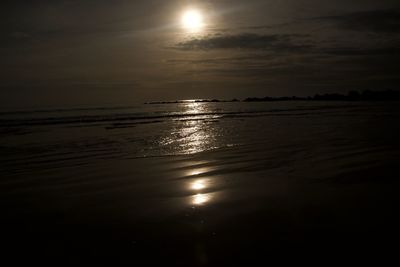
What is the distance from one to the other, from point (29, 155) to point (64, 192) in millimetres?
5367

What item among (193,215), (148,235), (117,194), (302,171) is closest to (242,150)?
(302,171)

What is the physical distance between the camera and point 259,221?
4.68 m

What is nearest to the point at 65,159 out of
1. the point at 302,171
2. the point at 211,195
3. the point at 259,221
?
the point at 211,195

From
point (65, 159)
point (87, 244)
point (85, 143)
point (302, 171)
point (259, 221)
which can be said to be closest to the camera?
point (87, 244)

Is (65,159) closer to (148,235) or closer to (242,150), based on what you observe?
(242,150)

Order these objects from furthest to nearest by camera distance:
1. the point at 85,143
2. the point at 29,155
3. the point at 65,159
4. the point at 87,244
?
the point at 85,143, the point at 29,155, the point at 65,159, the point at 87,244

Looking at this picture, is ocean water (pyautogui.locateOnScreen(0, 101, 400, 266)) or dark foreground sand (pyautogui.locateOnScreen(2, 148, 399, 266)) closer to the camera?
dark foreground sand (pyautogui.locateOnScreen(2, 148, 399, 266))

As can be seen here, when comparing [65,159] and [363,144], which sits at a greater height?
[65,159]

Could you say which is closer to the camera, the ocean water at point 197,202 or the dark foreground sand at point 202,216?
the dark foreground sand at point 202,216

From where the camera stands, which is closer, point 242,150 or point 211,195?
point 211,195

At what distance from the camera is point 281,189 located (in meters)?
6.25

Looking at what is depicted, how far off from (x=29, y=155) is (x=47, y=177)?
148 inches

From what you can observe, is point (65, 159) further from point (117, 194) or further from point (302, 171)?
point (302, 171)

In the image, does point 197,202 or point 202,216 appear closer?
point 202,216
